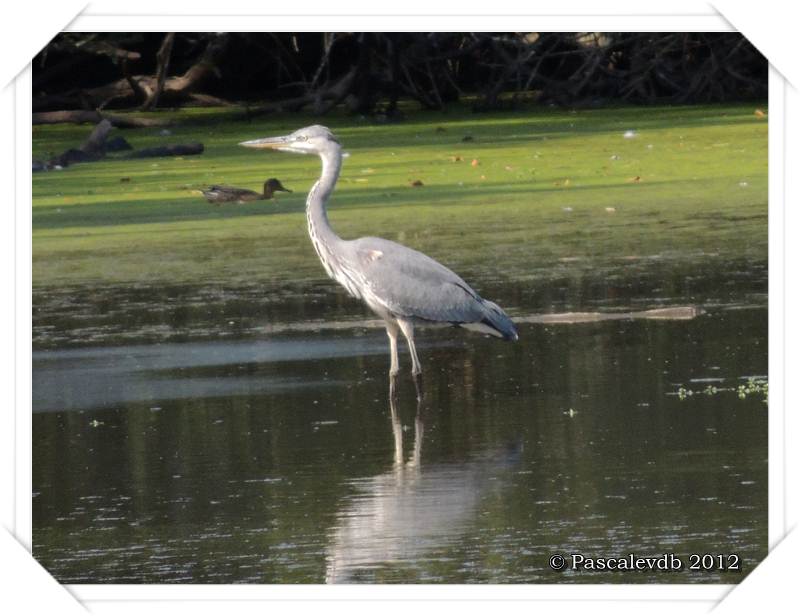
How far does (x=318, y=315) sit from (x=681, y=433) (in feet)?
11.2

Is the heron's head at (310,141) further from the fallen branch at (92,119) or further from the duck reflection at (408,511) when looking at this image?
the fallen branch at (92,119)

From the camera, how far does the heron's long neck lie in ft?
29.9

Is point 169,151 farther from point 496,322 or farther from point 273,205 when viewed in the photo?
point 496,322

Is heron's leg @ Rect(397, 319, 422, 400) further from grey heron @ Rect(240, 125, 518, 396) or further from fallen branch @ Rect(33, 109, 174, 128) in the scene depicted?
fallen branch @ Rect(33, 109, 174, 128)

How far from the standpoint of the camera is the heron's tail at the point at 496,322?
8.71 m

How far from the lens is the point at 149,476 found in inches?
292

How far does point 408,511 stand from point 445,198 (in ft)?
27.6

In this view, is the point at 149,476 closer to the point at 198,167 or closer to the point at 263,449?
the point at 263,449

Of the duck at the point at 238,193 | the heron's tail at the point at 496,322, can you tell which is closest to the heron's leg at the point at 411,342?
the heron's tail at the point at 496,322

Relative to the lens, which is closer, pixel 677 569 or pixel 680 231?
pixel 677 569

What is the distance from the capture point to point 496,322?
28.6 feet

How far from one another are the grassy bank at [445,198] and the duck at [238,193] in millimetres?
103

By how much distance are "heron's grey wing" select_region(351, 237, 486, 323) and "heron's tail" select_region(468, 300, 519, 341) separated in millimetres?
32
